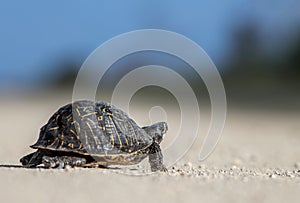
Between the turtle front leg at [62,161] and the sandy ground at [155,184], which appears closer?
the sandy ground at [155,184]

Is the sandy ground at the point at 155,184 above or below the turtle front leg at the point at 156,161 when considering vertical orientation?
below

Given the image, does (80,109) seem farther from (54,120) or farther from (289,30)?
(289,30)

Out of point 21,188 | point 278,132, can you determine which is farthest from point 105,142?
point 278,132

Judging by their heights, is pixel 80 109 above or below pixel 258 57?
below

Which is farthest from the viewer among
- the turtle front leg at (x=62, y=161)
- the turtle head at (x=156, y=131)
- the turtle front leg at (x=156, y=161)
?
the turtle head at (x=156, y=131)

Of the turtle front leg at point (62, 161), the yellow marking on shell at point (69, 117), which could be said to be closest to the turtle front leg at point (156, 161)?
the turtle front leg at point (62, 161)

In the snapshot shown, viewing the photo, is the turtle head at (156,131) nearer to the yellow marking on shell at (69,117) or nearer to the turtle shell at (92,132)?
the turtle shell at (92,132)

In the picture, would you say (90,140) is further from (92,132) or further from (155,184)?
(155,184)

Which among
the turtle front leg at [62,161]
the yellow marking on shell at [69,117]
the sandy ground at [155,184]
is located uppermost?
the yellow marking on shell at [69,117]
